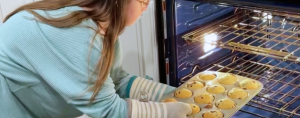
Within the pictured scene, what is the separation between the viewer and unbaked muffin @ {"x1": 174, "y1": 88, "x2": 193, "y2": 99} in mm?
1241

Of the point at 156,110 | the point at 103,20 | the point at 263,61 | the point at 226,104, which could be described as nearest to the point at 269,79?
the point at 263,61

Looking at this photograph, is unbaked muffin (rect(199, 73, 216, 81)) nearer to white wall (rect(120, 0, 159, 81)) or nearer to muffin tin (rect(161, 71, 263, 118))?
muffin tin (rect(161, 71, 263, 118))

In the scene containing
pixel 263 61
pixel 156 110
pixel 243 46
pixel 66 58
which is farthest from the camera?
pixel 263 61

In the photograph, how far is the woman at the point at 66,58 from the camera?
911 millimetres

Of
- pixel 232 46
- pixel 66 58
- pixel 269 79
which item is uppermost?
pixel 66 58

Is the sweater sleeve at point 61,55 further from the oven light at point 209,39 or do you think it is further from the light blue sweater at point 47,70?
the oven light at point 209,39

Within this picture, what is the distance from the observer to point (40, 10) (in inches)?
38.5

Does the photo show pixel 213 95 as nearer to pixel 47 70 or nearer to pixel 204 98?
pixel 204 98

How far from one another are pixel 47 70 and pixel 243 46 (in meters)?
0.71

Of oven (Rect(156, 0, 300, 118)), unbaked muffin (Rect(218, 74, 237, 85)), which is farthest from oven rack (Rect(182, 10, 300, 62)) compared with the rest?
unbaked muffin (Rect(218, 74, 237, 85))

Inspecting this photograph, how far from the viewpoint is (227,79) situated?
1310 mm

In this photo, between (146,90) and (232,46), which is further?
(232,46)

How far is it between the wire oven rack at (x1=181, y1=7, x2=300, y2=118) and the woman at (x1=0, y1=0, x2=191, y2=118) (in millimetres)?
484

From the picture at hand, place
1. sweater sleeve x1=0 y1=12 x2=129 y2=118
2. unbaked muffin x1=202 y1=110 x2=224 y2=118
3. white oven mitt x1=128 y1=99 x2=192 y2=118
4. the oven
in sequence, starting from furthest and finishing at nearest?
1. the oven
2. unbaked muffin x1=202 y1=110 x2=224 y2=118
3. white oven mitt x1=128 y1=99 x2=192 y2=118
4. sweater sleeve x1=0 y1=12 x2=129 y2=118
